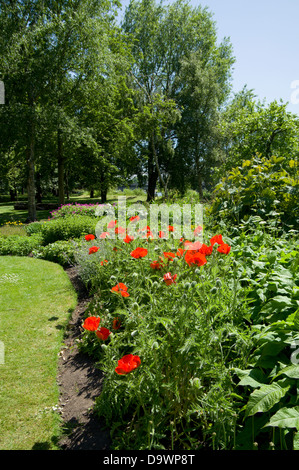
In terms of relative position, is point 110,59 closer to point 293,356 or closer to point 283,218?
point 283,218

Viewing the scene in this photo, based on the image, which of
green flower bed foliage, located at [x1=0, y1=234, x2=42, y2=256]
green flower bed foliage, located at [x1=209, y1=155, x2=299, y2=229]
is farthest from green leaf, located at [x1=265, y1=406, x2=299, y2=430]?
green flower bed foliage, located at [x1=0, y1=234, x2=42, y2=256]

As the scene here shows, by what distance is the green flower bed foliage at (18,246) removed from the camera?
7727 millimetres

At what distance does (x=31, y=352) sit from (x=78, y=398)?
102cm

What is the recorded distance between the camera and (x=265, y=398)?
4.29ft

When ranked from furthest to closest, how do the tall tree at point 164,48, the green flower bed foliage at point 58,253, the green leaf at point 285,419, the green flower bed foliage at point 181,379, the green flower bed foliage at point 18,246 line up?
the tall tree at point 164,48, the green flower bed foliage at point 18,246, the green flower bed foliage at point 58,253, the green flower bed foliage at point 181,379, the green leaf at point 285,419

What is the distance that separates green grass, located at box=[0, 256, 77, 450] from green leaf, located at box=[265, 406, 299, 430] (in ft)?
4.99

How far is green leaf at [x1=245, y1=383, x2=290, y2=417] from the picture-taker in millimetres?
1284

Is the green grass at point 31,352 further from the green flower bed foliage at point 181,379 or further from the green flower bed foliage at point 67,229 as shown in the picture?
the green flower bed foliage at point 67,229

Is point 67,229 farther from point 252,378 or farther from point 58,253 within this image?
point 252,378

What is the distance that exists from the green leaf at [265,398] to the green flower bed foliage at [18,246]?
24.5 feet

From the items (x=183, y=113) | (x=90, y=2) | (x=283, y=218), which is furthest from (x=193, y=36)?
(x=283, y=218)

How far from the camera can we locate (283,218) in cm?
405

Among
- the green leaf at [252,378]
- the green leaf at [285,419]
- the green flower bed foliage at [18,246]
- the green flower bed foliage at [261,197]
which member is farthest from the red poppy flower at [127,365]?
the green flower bed foliage at [18,246]
